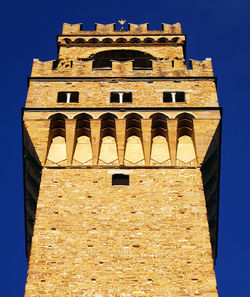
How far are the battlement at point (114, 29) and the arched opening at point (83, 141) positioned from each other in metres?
9.35

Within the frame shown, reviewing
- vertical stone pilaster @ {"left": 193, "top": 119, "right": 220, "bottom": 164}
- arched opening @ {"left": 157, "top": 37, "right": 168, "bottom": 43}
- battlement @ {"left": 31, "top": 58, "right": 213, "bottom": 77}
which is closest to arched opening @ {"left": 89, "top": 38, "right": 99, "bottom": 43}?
arched opening @ {"left": 157, "top": 37, "right": 168, "bottom": 43}

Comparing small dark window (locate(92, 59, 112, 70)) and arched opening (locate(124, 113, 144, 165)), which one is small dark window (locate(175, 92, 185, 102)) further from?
small dark window (locate(92, 59, 112, 70))

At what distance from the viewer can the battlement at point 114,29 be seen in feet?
105

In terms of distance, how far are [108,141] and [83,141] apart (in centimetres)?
72

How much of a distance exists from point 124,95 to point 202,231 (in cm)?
667

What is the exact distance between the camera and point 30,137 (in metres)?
22.4

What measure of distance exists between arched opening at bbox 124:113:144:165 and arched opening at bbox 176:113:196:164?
109 cm

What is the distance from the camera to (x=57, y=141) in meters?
22.7

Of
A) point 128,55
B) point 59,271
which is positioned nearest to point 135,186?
point 59,271

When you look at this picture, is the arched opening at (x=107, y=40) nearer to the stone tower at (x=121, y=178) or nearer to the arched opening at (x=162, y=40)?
the arched opening at (x=162, y=40)

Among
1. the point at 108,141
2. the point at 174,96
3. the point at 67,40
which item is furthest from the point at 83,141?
the point at 67,40

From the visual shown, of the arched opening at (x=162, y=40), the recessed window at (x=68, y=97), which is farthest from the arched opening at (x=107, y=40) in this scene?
the recessed window at (x=68, y=97)

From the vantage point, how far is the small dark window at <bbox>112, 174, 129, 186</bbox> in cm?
2107

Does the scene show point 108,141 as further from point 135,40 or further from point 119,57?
point 135,40
